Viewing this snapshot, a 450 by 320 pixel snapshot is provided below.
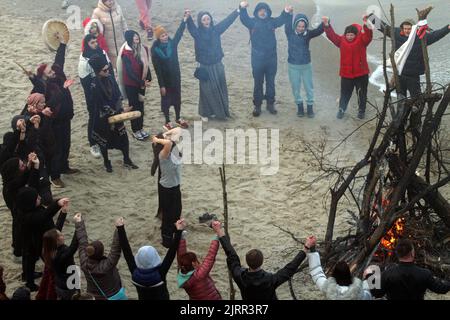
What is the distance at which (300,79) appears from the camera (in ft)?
37.0

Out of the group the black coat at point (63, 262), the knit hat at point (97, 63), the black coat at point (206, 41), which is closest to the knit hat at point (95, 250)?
the black coat at point (63, 262)

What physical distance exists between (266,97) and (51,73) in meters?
3.91

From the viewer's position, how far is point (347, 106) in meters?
11.6

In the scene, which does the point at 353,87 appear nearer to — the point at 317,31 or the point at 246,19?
the point at 317,31

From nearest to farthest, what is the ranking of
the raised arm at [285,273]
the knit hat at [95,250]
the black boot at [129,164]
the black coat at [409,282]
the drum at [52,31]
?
the black coat at [409,282] < the raised arm at [285,273] < the knit hat at [95,250] < the black boot at [129,164] < the drum at [52,31]

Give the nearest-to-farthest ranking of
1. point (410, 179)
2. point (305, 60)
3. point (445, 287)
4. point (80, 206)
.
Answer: point (445, 287)
point (410, 179)
point (80, 206)
point (305, 60)

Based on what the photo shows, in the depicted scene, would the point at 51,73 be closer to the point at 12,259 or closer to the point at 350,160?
the point at 12,259

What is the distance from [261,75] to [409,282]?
6455mm

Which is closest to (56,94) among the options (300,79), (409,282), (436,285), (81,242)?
(81,242)

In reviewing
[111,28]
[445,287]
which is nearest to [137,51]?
[111,28]

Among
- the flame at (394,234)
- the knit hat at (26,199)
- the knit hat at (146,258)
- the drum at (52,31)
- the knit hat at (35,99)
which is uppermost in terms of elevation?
the drum at (52,31)

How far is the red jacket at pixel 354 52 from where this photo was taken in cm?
1075

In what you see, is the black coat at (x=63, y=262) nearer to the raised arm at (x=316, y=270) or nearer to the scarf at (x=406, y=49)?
the raised arm at (x=316, y=270)

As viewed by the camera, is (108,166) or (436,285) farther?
(108,166)
